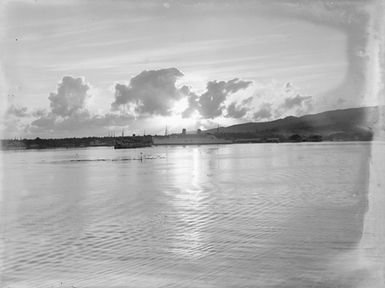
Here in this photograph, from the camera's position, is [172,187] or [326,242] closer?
[326,242]

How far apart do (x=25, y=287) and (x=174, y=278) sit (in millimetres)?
2637

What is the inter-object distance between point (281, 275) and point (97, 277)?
3400 mm

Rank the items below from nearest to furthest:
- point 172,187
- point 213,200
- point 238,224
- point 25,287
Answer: point 25,287 → point 238,224 → point 213,200 → point 172,187

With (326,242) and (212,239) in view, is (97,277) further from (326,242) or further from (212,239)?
(326,242)

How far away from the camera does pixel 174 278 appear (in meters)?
10.0

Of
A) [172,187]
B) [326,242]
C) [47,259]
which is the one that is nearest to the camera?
[47,259]

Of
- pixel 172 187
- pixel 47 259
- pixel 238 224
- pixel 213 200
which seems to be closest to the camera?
pixel 47 259

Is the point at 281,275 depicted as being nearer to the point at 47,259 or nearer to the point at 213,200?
the point at 47,259

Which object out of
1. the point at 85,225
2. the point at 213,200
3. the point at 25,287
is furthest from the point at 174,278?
the point at 213,200

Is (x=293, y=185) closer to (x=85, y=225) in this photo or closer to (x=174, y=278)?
→ (x=85, y=225)

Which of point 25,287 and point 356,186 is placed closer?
point 25,287

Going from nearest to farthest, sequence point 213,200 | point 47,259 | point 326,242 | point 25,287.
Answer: point 25,287 → point 47,259 → point 326,242 → point 213,200

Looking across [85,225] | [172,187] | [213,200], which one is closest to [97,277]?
[85,225]

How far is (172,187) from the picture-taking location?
94.9 ft
